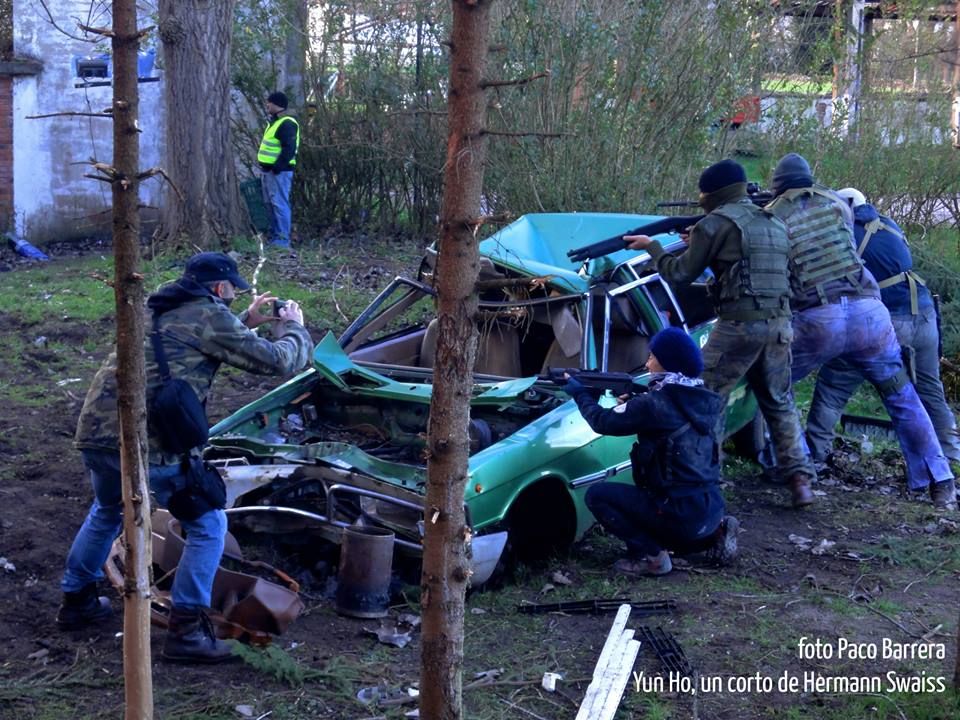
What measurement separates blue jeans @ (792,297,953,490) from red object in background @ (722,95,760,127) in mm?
5234

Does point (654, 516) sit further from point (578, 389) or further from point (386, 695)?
point (386, 695)

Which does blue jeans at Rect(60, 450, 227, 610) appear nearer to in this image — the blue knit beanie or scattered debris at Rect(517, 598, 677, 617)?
scattered debris at Rect(517, 598, 677, 617)

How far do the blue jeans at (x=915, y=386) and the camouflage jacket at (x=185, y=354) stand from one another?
4182 millimetres

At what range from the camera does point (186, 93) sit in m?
12.1

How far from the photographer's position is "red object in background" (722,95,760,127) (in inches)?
460

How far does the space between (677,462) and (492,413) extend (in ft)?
3.86

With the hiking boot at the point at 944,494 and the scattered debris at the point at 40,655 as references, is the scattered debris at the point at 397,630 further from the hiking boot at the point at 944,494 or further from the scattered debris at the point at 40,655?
the hiking boot at the point at 944,494

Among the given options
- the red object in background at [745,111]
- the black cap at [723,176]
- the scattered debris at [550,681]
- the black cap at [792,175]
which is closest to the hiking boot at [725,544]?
the scattered debris at [550,681]

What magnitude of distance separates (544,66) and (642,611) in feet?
22.3

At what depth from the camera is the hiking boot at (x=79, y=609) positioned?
4.79m

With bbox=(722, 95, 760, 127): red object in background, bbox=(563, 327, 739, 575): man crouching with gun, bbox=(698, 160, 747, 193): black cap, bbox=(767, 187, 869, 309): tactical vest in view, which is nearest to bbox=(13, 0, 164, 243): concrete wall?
bbox=(722, 95, 760, 127): red object in background

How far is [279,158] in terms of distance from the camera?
41.7ft

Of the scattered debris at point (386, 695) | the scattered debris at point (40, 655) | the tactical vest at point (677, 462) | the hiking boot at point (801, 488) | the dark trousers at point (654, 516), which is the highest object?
the tactical vest at point (677, 462)

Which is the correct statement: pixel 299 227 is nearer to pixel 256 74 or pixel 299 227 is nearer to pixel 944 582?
pixel 256 74
